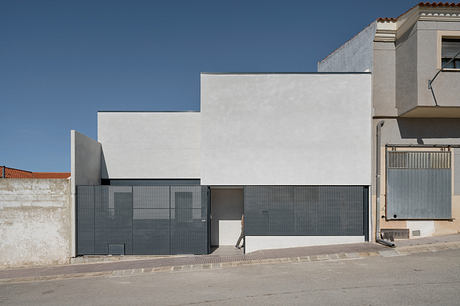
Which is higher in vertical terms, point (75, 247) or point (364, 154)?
point (364, 154)

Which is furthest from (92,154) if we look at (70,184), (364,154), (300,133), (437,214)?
(437,214)

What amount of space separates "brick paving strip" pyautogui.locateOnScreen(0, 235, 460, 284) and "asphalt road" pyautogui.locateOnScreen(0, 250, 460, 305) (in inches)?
16.4

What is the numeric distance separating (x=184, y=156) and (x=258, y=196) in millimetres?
4085

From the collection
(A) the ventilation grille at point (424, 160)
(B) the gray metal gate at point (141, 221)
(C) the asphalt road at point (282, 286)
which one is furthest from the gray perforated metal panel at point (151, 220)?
(A) the ventilation grille at point (424, 160)

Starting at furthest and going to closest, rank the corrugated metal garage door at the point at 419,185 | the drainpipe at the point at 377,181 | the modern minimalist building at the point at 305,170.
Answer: the corrugated metal garage door at the point at 419,185, the drainpipe at the point at 377,181, the modern minimalist building at the point at 305,170

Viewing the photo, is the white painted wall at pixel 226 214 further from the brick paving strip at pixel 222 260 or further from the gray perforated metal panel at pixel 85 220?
the gray perforated metal panel at pixel 85 220

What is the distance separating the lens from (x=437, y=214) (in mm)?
12039

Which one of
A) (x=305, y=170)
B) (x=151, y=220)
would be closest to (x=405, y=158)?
(x=305, y=170)

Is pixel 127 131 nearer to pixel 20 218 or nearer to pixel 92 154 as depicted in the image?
pixel 92 154

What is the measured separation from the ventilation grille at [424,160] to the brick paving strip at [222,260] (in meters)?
2.64

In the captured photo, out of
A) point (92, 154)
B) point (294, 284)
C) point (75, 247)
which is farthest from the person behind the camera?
point (92, 154)

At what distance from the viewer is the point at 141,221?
11.7 metres

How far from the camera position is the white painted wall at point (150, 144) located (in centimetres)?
1408

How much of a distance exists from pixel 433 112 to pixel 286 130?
5258 mm
